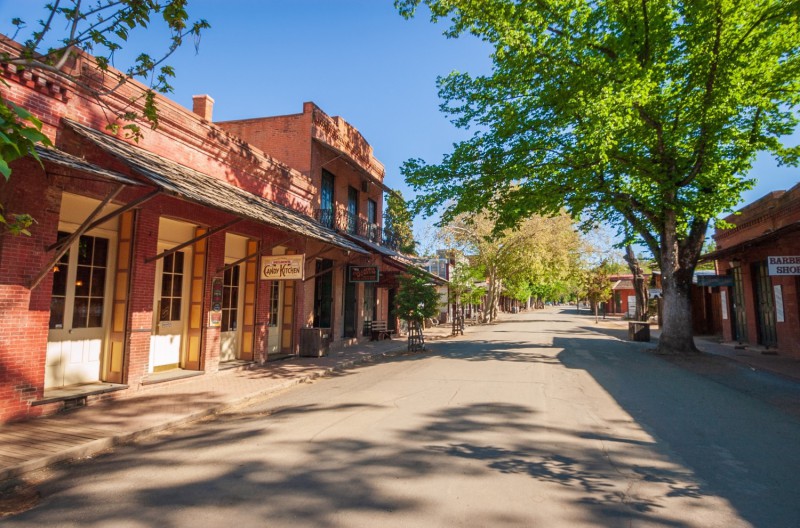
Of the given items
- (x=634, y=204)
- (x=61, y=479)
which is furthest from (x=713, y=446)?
(x=634, y=204)

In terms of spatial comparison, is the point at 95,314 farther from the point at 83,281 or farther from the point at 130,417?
the point at 130,417

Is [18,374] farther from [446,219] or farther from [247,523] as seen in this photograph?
[446,219]

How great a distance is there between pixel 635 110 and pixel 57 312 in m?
14.1

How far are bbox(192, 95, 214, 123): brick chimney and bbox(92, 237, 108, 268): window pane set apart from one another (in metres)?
6.89

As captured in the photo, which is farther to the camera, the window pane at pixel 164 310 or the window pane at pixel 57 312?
the window pane at pixel 164 310

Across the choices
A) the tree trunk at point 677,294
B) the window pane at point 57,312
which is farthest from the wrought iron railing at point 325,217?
the tree trunk at point 677,294

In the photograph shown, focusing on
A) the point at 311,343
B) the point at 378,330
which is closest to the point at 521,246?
the point at 378,330

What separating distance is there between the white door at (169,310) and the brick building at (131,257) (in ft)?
0.09

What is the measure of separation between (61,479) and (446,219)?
13285mm

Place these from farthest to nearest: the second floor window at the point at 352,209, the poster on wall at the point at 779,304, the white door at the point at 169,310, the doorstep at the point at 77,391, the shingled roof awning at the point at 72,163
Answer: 1. the second floor window at the point at 352,209
2. the poster on wall at the point at 779,304
3. the white door at the point at 169,310
4. the doorstep at the point at 77,391
5. the shingled roof awning at the point at 72,163

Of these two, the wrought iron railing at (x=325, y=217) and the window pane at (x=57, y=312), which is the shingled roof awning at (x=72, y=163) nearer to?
the window pane at (x=57, y=312)

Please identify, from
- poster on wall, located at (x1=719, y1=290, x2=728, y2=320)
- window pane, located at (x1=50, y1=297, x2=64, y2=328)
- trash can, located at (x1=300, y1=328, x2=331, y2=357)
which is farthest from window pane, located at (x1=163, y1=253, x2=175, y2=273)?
poster on wall, located at (x1=719, y1=290, x2=728, y2=320)

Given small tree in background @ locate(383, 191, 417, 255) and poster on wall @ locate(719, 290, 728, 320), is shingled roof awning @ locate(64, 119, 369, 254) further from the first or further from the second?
poster on wall @ locate(719, 290, 728, 320)

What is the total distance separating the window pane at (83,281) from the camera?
7.68 metres
